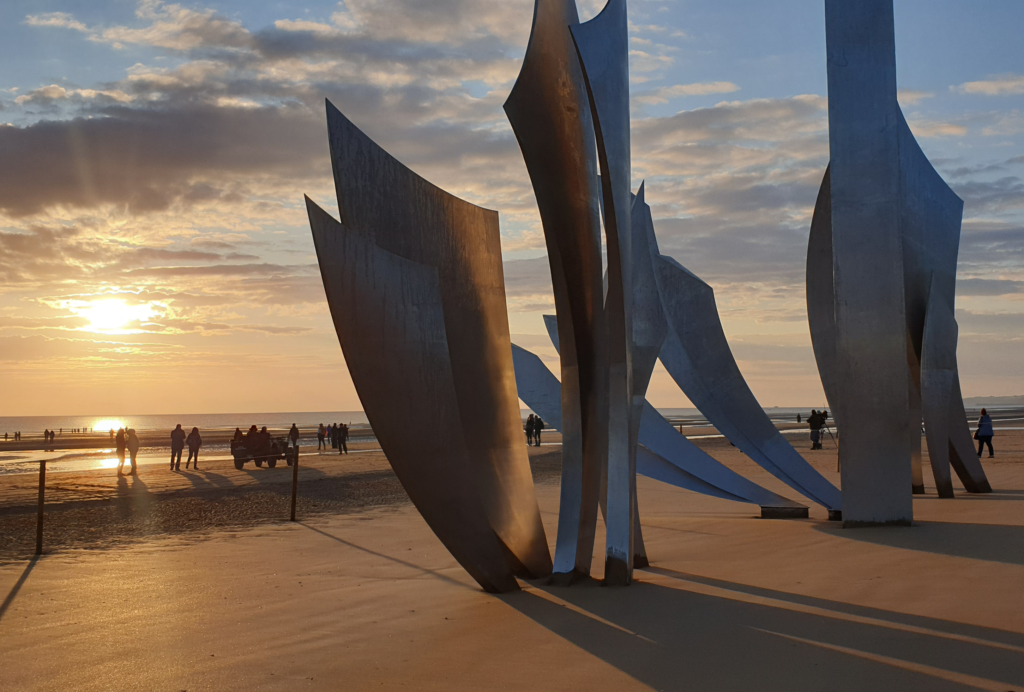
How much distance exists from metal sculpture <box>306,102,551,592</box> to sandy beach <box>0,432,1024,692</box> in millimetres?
723

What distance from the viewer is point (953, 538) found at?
889cm

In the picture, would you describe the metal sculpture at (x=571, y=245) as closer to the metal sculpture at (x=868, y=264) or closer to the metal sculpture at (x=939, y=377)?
the metal sculpture at (x=868, y=264)

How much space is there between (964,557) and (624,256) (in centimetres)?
446

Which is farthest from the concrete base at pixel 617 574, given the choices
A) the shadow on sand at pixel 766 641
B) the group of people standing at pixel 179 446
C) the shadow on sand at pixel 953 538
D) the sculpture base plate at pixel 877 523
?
the group of people standing at pixel 179 446

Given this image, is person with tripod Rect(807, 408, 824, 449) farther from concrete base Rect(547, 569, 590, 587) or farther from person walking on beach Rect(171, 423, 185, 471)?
concrete base Rect(547, 569, 590, 587)

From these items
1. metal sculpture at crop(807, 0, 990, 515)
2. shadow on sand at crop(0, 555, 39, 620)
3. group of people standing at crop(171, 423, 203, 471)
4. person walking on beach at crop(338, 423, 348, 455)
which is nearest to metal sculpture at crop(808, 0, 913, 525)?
metal sculpture at crop(807, 0, 990, 515)

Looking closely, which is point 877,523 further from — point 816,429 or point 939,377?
point 816,429

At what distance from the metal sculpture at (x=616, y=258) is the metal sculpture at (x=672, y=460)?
356 cm

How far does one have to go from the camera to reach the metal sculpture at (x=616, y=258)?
6.74 meters

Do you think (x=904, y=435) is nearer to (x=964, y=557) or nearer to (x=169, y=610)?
(x=964, y=557)

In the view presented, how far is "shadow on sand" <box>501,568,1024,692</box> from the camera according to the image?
4.66 metres

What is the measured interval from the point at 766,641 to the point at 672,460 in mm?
5926

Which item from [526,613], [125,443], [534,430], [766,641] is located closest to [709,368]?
[526,613]

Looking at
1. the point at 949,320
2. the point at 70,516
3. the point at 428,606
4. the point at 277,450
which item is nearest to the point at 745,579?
the point at 428,606
